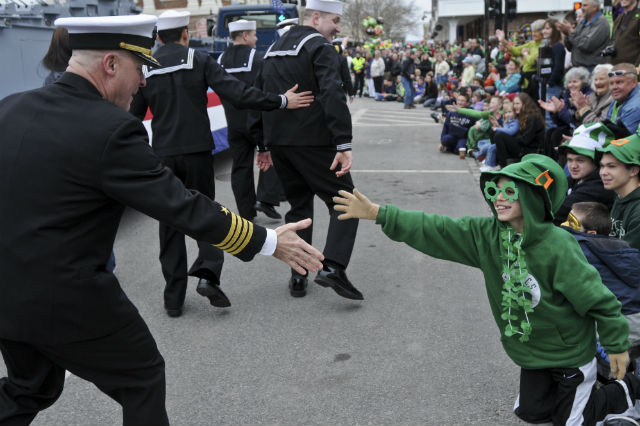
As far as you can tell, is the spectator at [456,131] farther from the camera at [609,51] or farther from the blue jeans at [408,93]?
the blue jeans at [408,93]

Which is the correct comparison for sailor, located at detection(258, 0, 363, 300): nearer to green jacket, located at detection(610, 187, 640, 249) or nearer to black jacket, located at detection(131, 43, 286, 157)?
black jacket, located at detection(131, 43, 286, 157)

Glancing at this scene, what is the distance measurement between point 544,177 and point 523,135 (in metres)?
6.72

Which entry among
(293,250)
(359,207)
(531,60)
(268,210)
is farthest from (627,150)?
(531,60)

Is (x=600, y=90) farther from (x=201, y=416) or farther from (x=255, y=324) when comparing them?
(x=201, y=416)

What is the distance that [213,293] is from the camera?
475 centimetres

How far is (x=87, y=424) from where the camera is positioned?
3.31 meters

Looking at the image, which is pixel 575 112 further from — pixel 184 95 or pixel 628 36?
pixel 184 95

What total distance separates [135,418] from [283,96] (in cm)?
286

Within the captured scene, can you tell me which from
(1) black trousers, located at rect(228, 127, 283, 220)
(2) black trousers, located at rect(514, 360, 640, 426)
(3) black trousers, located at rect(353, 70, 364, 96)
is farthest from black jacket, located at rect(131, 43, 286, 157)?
(3) black trousers, located at rect(353, 70, 364, 96)

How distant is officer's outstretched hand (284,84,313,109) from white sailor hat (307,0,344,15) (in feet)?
2.00

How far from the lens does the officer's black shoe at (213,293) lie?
15.5 ft

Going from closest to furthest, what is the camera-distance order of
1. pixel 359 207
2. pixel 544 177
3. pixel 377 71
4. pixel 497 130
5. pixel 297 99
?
pixel 544 177 → pixel 359 207 → pixel 297 99 → pixel 497 130 → pixel 377 71

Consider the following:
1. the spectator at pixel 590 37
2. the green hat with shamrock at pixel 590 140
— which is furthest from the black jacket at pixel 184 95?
the spectator at pixel 590 37

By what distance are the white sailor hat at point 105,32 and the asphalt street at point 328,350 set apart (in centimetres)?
191
